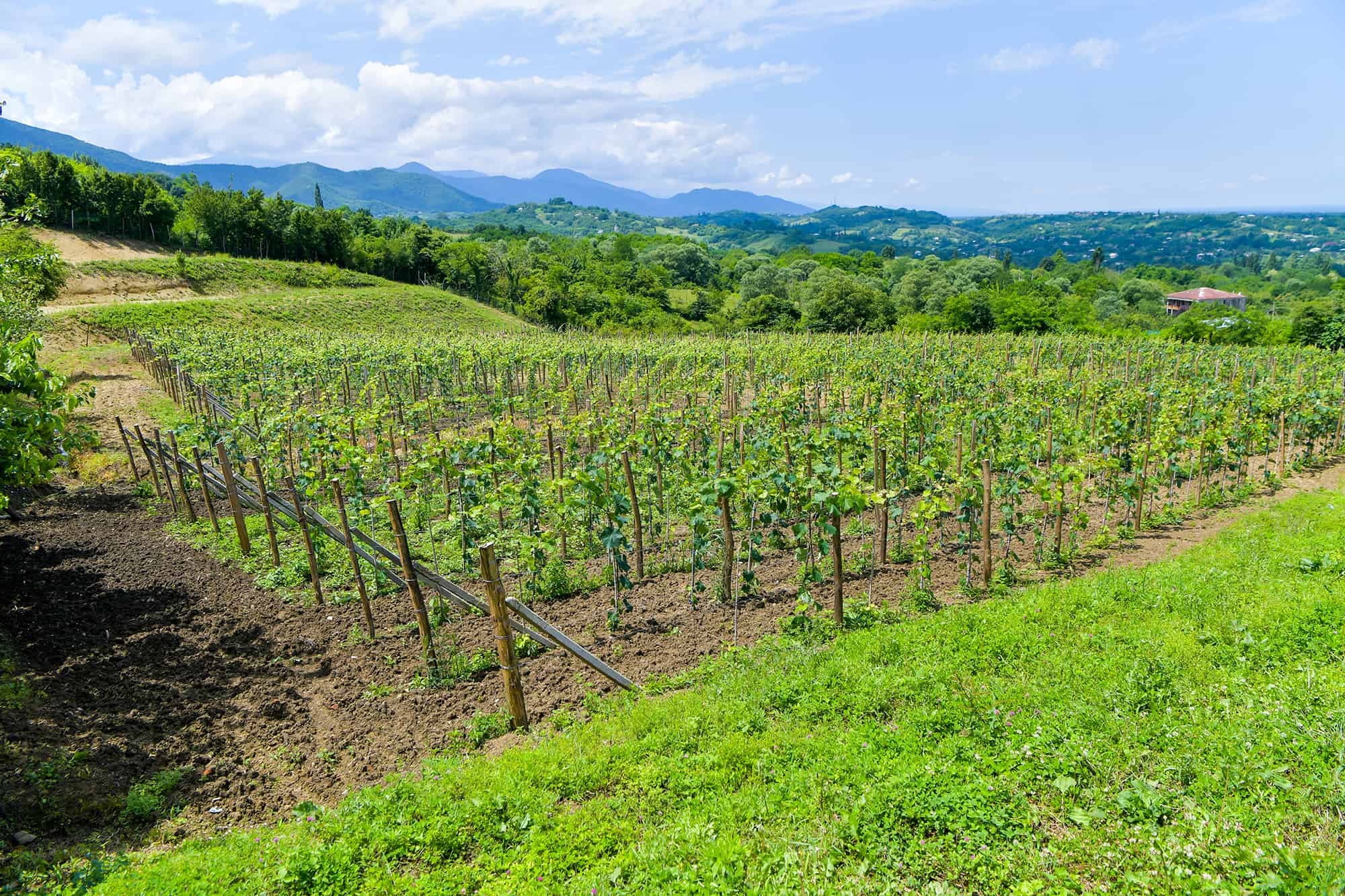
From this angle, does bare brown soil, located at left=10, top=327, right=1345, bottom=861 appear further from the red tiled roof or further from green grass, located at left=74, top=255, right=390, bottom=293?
the red tiled roof

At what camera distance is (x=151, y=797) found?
532 cm

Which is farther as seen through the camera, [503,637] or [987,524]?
[987,524]

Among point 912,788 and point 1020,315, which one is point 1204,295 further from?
point 912,788

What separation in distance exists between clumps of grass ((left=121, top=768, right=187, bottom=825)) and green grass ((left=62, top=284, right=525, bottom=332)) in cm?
3992

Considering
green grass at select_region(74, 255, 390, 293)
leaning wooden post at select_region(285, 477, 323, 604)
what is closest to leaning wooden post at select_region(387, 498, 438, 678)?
leaning wooden post at select_region(285, 477, 323, 604)

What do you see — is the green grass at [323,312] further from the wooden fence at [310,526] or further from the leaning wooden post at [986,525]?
the leaning wooden post at [986,525]

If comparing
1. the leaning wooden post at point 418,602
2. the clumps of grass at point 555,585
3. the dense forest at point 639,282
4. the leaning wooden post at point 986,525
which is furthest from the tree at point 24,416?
the dense forest at point 639,282

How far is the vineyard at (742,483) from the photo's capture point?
26.7ft

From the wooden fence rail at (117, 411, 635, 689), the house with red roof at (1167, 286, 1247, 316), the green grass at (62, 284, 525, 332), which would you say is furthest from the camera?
the house with red roof at (1167, 286, 1247, 316)

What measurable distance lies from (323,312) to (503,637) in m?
47.9

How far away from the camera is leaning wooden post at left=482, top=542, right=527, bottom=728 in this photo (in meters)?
5.76

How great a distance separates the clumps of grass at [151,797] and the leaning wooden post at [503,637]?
276cm

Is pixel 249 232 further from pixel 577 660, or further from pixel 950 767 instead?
pixel 950 767

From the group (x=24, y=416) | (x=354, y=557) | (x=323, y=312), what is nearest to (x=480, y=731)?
(x=354, y=557)
